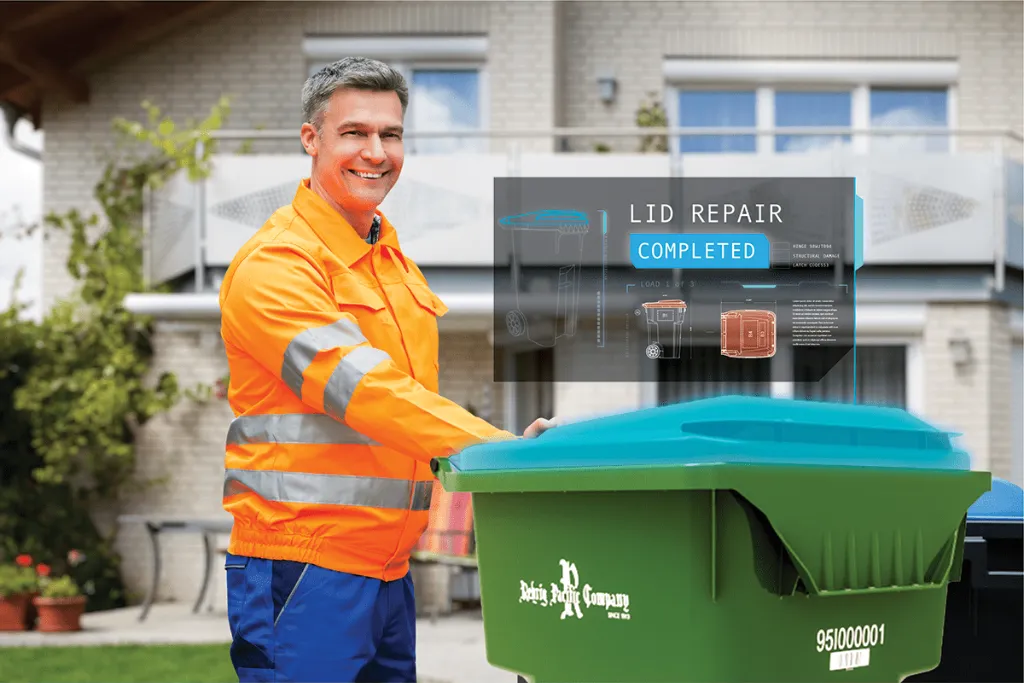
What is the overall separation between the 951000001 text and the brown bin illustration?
1.21 m

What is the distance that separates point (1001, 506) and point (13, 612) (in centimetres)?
770

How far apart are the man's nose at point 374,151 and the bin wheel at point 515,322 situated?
31.9 inches

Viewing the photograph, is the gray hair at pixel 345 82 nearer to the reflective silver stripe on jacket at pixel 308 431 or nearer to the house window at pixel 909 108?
the reflective silver stripe on jacket at pixel 308 431

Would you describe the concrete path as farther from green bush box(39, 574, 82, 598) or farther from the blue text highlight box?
the blue text highlight box

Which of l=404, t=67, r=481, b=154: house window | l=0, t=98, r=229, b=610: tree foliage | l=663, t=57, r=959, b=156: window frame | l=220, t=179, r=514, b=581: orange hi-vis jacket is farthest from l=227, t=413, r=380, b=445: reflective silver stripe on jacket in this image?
l=663, t=57, r=959, b=156: window frame

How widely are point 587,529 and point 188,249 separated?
881 centimetres

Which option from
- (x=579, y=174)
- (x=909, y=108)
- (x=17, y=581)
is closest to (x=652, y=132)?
(x=579, y=174)

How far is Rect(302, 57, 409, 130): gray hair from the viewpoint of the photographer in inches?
105

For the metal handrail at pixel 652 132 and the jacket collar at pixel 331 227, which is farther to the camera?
the metal handrail at pixel 652 132

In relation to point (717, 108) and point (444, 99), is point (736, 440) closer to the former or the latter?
point (444, 99)

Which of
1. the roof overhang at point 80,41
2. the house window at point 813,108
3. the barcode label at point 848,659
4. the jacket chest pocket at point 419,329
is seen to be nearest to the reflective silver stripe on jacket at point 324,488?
the jacket chest pocket at point 419,329

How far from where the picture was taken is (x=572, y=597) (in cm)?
215

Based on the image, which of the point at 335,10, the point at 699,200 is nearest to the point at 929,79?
the point at 335,10

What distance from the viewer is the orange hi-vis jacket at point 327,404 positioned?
2373mm
